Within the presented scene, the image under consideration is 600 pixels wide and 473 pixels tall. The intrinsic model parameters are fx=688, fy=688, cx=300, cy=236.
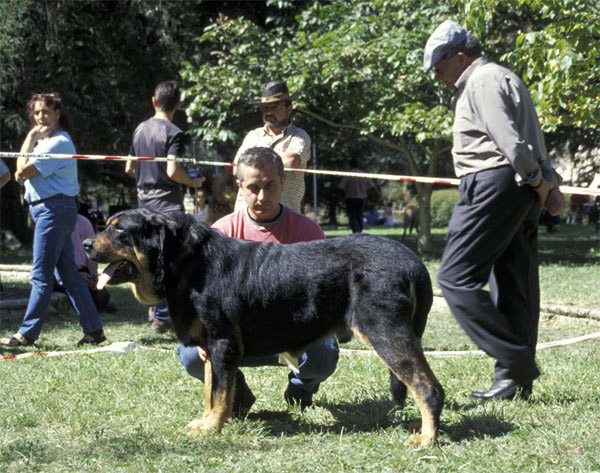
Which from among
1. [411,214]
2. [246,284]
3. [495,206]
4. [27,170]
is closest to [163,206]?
[27,170]

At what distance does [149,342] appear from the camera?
6820 mm

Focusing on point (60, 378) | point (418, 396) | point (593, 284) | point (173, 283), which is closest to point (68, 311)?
point (60, 378)

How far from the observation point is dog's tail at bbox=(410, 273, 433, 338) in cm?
349

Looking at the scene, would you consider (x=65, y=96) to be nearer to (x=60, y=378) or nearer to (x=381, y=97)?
(x=381, y=97)

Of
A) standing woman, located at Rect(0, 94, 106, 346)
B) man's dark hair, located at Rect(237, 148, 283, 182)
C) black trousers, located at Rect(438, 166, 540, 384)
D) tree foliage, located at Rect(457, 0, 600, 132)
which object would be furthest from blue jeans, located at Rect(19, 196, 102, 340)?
tree foliage, located at Rect(457, 0, 600, 132)

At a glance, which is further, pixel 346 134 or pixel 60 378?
pixel 346 134

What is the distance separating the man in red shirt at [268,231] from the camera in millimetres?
4008

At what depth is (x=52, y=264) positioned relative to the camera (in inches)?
248

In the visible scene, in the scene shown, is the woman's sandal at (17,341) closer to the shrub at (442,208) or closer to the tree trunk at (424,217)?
the tree trunk at (424,217)

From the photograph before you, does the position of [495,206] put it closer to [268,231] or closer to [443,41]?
[443,41]

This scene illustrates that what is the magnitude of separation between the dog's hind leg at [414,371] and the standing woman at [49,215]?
389 cm

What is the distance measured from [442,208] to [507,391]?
30.8 meters

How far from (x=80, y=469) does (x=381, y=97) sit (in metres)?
12.5

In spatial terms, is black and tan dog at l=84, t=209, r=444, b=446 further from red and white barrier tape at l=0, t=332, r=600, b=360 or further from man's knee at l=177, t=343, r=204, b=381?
red and white barrier tape at l=0, t=332, r=600, b=360
